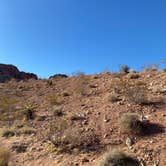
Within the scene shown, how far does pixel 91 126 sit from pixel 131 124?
6.53 feet

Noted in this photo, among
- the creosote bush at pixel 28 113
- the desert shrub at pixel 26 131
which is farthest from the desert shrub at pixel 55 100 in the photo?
the desert shrub at pixel 26 131

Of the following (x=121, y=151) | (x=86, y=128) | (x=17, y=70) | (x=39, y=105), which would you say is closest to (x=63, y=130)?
(x=86, y=128)

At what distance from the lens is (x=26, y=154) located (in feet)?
39.2

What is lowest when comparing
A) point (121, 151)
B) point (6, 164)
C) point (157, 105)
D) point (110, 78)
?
point (6, 164)

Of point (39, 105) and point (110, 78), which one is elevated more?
point (110, 78)

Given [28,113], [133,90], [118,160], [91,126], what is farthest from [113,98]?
[118,160]

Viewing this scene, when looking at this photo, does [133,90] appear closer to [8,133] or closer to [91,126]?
[91,126]

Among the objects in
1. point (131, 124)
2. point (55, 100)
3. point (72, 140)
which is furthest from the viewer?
point (55, 100)

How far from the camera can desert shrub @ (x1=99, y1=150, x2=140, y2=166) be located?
946cm

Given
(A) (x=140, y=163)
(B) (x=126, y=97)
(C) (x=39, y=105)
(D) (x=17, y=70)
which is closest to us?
(A) (x=140, y=163)

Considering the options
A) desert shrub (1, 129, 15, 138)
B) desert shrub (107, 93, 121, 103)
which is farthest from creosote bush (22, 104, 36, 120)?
desert shrub (107, 93, 121, 103)

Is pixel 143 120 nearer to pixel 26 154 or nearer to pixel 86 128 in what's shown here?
pixel 86 128

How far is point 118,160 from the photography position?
950 centimetres

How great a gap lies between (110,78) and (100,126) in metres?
Answer: 8.74
